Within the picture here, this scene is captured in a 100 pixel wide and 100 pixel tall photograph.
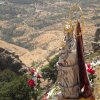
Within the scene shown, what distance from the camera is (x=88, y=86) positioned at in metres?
7.88

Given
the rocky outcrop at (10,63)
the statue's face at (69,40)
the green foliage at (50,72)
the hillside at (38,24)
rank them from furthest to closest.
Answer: the hillside at (38,24) < the rocky outcrop at (10,63) < the green foliage at (50,72) < the statue's face at (69,40)

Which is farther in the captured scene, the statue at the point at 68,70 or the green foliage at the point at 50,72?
the green foliage at the point at 50,72

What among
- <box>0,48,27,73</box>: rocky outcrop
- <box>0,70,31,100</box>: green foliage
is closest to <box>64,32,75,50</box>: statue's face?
<box>0,70,31,100</box>: green foliage

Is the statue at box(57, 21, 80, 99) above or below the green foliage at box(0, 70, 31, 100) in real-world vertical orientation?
above

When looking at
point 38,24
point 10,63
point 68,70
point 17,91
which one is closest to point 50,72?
point 10,63

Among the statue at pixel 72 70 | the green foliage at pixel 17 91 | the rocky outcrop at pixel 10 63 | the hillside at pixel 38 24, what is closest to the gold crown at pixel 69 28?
the statue at pixel 72 70

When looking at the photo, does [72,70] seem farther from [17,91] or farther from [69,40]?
[17,91]

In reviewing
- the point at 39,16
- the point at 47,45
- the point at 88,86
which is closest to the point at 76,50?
the point at 88,86

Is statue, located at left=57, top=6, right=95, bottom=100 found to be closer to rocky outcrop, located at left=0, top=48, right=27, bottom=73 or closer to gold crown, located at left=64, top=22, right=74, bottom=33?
gold crown, located at left=64, top=22, right=74, bottom=33

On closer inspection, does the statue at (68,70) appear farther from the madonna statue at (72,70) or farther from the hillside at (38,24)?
the hillside at (38,24)

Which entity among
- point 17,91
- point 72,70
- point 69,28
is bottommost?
point 17,91

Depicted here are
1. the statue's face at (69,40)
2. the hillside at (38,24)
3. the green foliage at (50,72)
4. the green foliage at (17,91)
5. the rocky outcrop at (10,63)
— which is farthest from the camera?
the hillside at (38,24)

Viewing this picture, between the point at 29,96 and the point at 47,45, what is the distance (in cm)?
8277

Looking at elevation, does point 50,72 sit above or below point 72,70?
below
